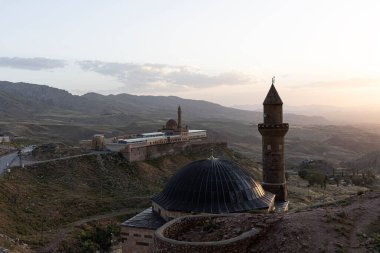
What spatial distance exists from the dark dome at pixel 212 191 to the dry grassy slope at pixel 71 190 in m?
13.4

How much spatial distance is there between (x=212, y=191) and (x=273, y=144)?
8.40 m

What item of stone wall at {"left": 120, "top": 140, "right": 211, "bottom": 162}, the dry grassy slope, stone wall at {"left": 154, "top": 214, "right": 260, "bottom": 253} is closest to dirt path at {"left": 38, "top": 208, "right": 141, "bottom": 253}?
the dry grassy slope

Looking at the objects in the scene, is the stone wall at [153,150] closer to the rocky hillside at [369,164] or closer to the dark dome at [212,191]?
the dark dome at [212,191]

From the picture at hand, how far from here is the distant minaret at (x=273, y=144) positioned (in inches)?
1152

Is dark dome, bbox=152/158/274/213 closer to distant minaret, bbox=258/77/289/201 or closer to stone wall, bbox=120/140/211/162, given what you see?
distant minaret, bbox=258/77/289/201

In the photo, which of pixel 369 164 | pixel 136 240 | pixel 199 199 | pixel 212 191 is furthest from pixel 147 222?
pixel 369 164

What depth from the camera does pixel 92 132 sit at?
433ft

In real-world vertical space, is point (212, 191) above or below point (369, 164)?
above

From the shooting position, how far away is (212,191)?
22984mm

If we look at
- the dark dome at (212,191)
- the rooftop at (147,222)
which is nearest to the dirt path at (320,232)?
the dark dome at (212,191)

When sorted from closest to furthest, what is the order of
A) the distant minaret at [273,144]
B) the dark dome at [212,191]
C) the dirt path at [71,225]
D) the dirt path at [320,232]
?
1. the dirt path at [320,232]
2. the dark dome at [212,191]
3. the distant minaret at [273,144]
4. the dirt path at [71,225]

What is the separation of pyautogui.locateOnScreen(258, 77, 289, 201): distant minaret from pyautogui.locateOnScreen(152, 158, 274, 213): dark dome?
450 cm

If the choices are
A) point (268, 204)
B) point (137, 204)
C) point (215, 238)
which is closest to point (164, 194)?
point (268, 204)

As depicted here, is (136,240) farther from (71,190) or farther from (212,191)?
(71,190)
